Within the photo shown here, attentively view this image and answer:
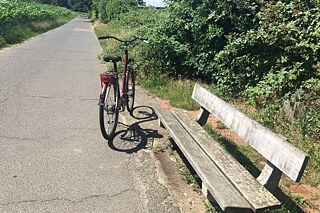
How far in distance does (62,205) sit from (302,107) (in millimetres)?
3852

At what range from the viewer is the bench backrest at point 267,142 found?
248cm

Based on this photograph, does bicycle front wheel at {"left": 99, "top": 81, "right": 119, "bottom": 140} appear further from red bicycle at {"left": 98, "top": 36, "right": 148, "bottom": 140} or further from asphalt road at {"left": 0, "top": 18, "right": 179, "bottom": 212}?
asphalt road at {"left": 0, "top": 18, "right": 179, "bottom": 212}

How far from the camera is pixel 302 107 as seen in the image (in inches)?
199

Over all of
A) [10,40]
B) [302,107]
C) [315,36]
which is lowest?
[10,40]

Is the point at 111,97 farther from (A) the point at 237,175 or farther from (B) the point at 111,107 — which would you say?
(A) the point at 237,175

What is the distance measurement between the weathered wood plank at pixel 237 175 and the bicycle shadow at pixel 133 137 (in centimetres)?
77

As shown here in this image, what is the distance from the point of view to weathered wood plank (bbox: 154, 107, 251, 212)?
8.18ft

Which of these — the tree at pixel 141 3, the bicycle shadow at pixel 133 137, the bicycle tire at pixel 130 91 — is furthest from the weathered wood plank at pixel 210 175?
the tree at pixel 141 3

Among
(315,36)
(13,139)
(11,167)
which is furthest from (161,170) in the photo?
(315,36)

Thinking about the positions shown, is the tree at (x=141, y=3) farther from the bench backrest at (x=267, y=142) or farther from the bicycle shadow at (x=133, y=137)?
the bench backrest at (x=267, y=142)

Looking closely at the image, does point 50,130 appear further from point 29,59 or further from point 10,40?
point 10,40

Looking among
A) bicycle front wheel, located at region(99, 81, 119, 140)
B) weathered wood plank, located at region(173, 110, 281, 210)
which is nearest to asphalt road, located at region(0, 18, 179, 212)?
bicycle front wheel, located at region(99, 81, 119, 140)

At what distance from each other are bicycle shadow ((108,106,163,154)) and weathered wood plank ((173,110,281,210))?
767 millimetres

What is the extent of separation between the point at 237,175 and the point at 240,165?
0.24 metres
